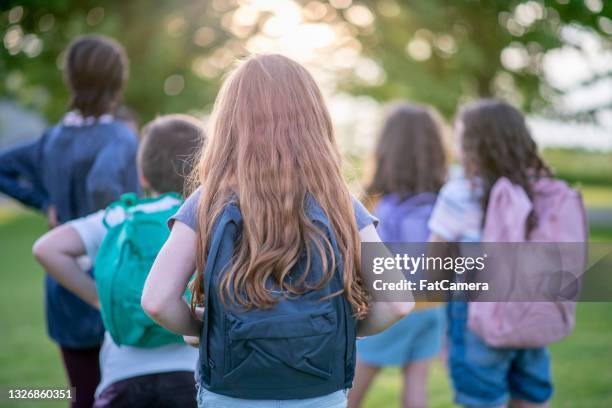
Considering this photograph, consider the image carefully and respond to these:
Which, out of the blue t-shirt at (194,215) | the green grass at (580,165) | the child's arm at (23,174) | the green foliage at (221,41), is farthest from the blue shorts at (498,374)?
the green foliage at (221,41)

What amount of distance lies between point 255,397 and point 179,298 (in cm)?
35

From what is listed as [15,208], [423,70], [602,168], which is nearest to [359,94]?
[423,70]

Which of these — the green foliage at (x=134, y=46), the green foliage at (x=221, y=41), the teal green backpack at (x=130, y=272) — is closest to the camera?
the teal green backpack at (x=130, y=272)

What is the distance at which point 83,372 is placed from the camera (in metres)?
3.31

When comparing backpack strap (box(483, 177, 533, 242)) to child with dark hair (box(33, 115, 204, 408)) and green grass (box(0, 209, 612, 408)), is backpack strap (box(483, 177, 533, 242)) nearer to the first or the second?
child with dark hair (box(33, 115, 204, 408))

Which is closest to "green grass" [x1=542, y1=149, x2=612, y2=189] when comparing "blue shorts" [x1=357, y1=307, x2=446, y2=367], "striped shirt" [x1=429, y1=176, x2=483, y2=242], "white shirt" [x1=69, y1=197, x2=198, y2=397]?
"blue shorts" [x1=357, y1=307, x2=446, y2=367]

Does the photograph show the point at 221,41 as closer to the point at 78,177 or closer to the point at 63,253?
the point at 78,177

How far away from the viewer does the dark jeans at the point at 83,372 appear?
3.24m

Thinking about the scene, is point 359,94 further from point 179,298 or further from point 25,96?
point 179,298

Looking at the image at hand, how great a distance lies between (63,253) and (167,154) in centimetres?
56

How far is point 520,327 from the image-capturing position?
9.62 ft

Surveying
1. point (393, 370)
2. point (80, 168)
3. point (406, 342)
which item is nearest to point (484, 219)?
point (406, 342)

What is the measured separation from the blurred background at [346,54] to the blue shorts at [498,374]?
6.23 metres

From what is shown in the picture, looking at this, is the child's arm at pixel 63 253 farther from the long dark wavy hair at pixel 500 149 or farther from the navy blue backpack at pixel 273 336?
the long dark wavy hair at pixel 500 149
